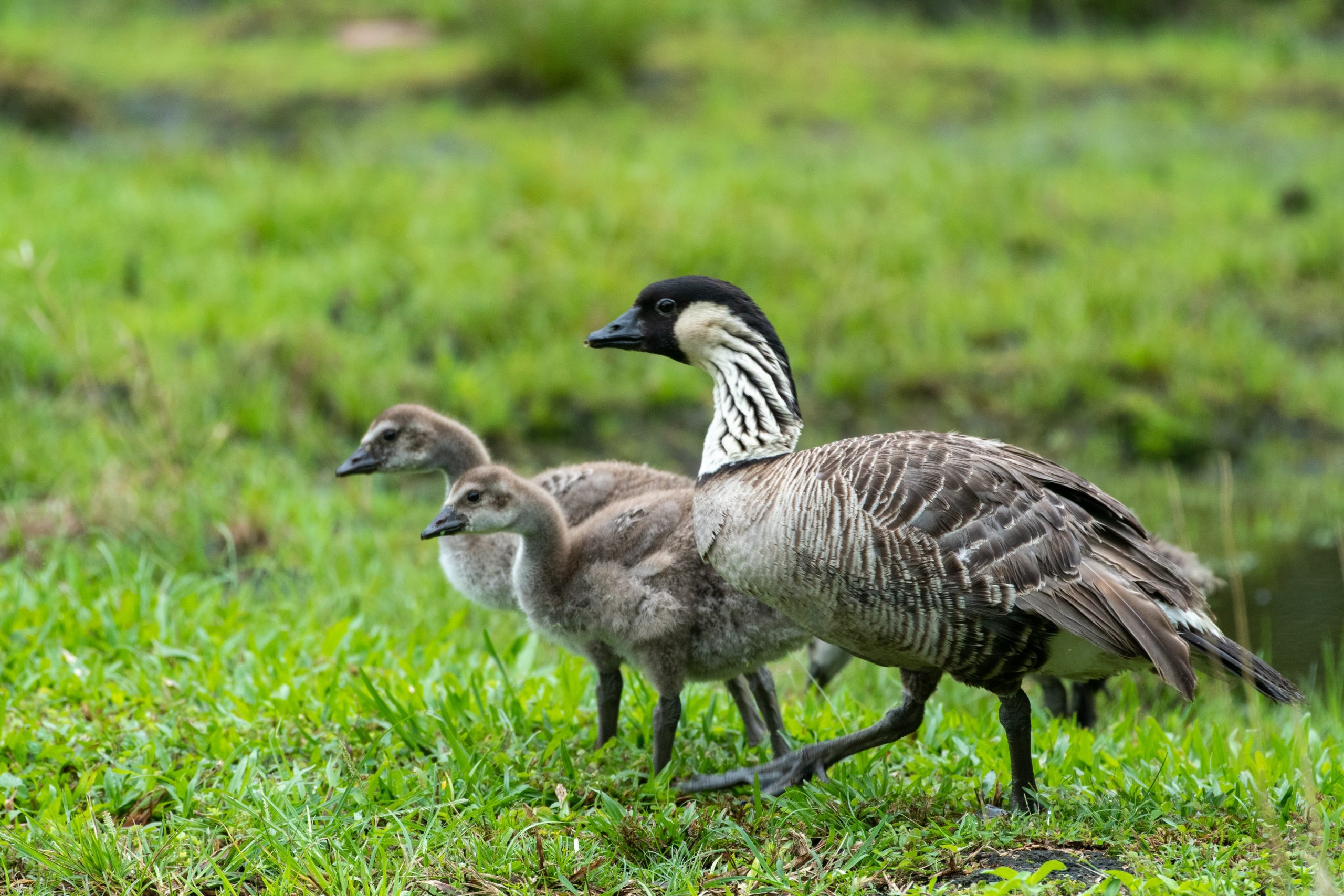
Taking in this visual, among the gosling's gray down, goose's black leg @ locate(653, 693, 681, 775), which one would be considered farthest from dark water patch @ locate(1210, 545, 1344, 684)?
goose's black leg @ locate(653, 693, 681, 775)

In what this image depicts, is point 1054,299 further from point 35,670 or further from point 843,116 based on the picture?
point 35,670

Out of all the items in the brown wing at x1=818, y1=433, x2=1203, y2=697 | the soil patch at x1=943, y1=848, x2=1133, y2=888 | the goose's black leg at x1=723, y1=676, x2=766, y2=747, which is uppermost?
the brown wing at x1=818, y1=433, x2=1203, y2=697

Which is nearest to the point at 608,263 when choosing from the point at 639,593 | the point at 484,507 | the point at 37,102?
the point at 484,507

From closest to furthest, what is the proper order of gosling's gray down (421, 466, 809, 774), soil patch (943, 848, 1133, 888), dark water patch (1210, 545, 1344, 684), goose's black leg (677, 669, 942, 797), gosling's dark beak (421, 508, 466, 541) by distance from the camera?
soil patch (943, 848, 1133, 888) < goose's black leg (677, 669, 942, 797) < gosling's gray down (421, 466, 809, 774) < gosling's dark beak (421, 508, 466, 541) < dark water patch (1210, 545, 1344, 684)

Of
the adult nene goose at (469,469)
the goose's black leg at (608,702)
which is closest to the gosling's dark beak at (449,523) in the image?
the adult nene goose at (469,469)

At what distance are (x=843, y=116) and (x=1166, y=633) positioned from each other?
39.4 feet

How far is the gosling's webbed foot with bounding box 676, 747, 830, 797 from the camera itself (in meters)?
4.83

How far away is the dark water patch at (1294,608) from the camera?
7.09 metres

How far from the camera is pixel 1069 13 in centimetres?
1961

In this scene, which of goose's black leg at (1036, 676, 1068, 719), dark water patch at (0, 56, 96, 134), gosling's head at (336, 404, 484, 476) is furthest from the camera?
dark water patch at (0, 56, 96, 134)

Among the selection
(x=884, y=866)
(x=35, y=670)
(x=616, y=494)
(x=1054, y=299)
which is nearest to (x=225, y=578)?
(x=35, y=670)

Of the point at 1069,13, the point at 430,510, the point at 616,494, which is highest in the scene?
the point at 1069,13

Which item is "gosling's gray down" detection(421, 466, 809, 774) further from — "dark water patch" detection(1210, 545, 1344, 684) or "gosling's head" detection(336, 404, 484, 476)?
"dark water patch" detection(1210, 545, 1344, 684)

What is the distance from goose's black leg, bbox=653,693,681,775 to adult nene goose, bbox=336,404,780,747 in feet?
1.97
